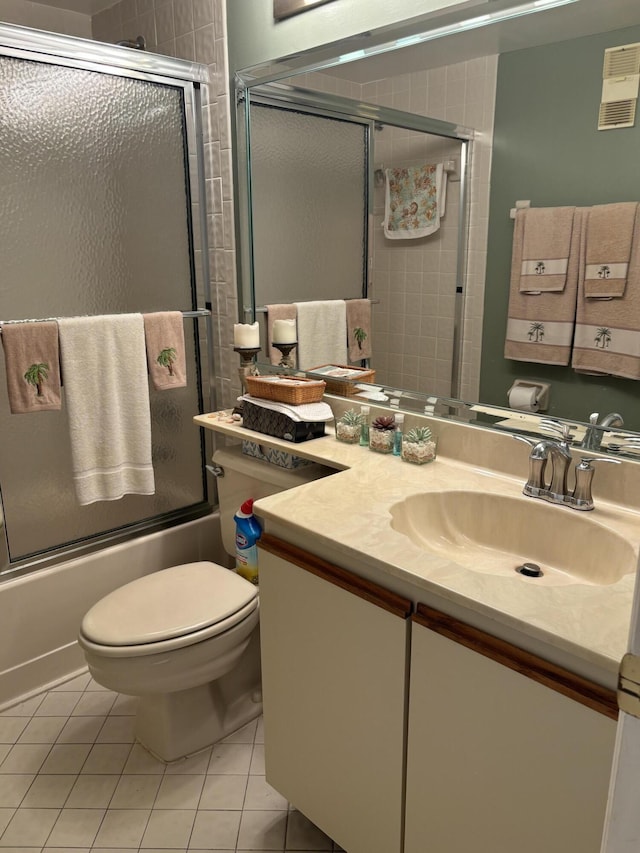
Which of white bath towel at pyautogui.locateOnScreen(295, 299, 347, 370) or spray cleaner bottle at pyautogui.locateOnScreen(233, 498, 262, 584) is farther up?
white bath towel at pyautogui.locateOnScreen(295, 299, 347, 370)

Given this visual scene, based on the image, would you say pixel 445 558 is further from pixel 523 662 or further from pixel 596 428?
pixel 596 428

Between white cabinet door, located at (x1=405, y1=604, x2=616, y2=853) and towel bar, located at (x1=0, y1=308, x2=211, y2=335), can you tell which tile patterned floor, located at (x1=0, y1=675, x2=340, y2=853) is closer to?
white cabinet door, located at (x1=405, y1=604, x2=616, y2=853)

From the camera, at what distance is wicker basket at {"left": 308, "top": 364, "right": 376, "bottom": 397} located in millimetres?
1832

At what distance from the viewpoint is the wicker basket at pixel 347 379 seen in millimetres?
1832

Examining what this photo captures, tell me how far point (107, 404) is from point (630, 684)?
5.56 feet

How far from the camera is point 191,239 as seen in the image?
7.12 ft

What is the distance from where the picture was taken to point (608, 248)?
1.28 metres

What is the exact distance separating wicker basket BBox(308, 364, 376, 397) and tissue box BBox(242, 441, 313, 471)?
0.81ft

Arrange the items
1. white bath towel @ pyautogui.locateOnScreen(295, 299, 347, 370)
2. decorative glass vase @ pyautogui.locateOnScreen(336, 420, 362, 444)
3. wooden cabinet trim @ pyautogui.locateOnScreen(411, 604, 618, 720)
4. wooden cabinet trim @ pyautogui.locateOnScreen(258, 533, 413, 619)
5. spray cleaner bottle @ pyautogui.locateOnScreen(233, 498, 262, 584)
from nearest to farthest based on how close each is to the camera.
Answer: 1. wooden cabinet trim @ pyautogui.locateOnScreen(411, 604, 618, 720)
2. wooden cabinet trim @ pyautogui.locateOnScreen(258, 533, 413, 619)
3. decorative glass vase @ pyautogui.locateOnScreen(336, 420, 362, 444)
4. spray cleaner bottle @ pyautogui.locateOnScreen(233, 498, 262, 584)
5. white bath towel @ pyautogui.locateOnScreen(295, 299, 347, 370)

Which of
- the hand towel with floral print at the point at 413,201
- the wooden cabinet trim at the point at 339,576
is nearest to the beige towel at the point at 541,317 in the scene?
the hand towel with floral print at the point at 413,201

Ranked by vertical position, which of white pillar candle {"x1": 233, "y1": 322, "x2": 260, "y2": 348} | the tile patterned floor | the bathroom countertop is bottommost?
the tile patterned floor

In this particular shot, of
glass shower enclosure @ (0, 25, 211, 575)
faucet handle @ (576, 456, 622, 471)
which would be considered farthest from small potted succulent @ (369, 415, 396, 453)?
glass shower enclosure @ (0, 25, 211, 575)

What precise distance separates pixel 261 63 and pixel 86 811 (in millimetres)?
2041

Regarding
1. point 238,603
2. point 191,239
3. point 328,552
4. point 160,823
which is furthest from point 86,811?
point 191,239
